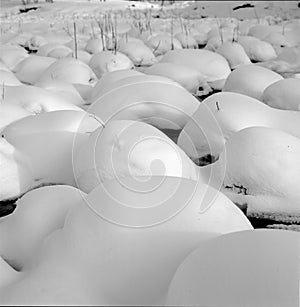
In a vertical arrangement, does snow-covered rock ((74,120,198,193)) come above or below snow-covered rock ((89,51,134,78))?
above

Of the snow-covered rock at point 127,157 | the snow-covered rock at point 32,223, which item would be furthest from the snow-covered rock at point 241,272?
the snow-covered rock at point 127,157

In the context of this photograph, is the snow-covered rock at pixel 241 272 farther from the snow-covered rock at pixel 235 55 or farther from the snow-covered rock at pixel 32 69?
the snow-covered rock at pixel 235 55

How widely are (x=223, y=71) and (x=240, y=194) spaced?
6.23 feet

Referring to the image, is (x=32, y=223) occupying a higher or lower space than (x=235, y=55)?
higher

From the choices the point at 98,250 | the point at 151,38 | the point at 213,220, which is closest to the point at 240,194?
the point at 213,220

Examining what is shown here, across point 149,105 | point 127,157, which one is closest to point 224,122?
point 149,105

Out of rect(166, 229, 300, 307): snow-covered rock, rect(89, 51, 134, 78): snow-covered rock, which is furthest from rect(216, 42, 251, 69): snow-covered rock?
rect(166, 229, 300, 307): snow-covered rock

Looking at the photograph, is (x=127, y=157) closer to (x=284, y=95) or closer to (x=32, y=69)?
(x=284, y=95)

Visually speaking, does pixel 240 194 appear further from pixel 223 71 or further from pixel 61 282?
pixel 223 71

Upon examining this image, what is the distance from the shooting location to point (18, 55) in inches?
156

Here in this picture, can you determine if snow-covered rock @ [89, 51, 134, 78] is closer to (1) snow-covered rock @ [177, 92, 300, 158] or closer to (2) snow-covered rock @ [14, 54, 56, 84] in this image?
(2) snow-covered rock @ [14, 54, 56, 84]

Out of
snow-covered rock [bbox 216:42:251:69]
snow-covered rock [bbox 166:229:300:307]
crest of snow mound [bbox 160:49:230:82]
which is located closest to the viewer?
snow-covered rock [bbox 166:229:300:307]

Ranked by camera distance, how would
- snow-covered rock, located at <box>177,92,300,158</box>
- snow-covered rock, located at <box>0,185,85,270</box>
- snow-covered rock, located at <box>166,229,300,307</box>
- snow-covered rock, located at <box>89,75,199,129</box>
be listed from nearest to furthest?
snow-covered rock, located at <box>166,229,300,307</box> → snow-covered rock, located at <box>0,185,85,270</box> → snow-covered rock, located at <box>177,92,300,158</box> → snow-covered rock, located at <box>89,75,199,129</box>

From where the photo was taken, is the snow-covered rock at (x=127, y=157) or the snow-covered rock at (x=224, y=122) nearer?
the snow-covered rock at (x=127, y=157)
